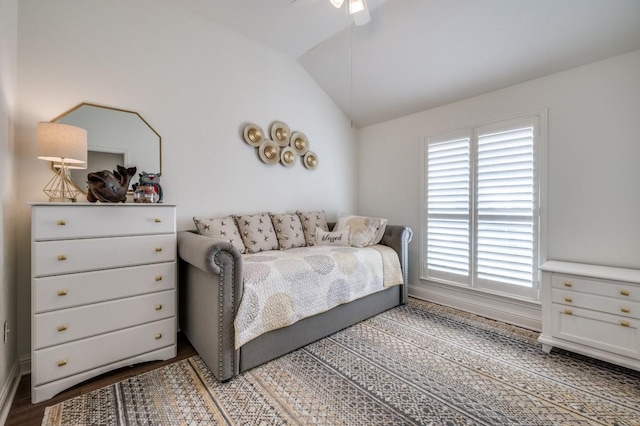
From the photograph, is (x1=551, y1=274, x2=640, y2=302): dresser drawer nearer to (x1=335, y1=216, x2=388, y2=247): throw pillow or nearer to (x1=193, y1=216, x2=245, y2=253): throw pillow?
(x1=335, y1=216, x2=388, y2=247): throw pillow

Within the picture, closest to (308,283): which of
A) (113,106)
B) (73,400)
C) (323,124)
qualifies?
(73,400)

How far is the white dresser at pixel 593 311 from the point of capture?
1854mm

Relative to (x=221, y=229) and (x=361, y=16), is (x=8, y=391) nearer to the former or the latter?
(x=221, y=229)

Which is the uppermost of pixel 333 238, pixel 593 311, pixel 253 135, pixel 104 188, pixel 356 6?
pixel 356 6

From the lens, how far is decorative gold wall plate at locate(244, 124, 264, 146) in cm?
303

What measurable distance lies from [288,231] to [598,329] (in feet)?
8.70

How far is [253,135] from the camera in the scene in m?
3.08

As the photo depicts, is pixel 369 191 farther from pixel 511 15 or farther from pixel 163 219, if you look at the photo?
pixel 163 219

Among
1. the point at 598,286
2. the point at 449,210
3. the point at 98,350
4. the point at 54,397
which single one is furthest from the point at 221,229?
the point at 598,286

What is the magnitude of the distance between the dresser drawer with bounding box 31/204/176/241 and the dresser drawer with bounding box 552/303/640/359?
3010mm

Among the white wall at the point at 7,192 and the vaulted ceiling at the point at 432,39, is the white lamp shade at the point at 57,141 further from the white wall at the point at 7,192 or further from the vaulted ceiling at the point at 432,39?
the vaulted ceiling at the point at 432,39

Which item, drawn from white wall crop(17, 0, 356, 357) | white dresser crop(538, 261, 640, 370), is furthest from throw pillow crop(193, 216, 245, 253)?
white dresser crop(538, 261, 640, 370)

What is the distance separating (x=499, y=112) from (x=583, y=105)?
621mm

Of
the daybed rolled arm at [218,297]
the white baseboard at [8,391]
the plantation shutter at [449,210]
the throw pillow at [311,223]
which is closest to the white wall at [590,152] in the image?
the plantation shutter at [449,210]
